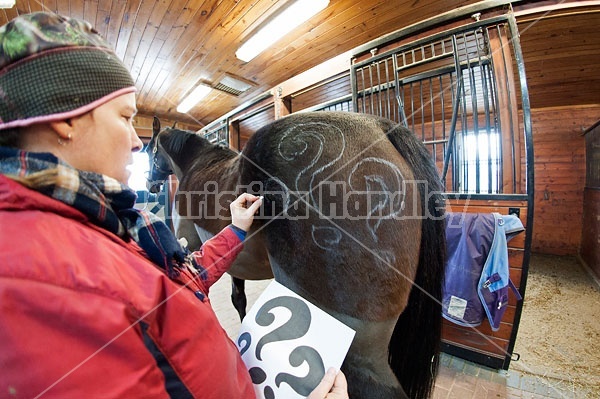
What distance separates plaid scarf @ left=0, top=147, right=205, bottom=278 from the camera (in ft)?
1.21

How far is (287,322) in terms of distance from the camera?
784 mm

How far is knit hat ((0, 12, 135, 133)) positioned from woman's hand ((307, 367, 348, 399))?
798 millimetres

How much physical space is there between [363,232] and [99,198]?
Answer: 30.8 inches

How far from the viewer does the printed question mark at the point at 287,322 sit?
2.45 ft

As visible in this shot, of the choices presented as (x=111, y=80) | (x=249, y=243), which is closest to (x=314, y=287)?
(x=249, y=243)

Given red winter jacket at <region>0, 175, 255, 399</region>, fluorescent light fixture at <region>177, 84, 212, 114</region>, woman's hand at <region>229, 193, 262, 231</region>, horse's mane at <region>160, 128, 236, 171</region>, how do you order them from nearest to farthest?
red winter jacket at <region>0, 175, 255, 399</region> < woman's hand at <region>229, 193, 262, 231</region> < horse's mane at <region>160, 128, 236, 171</region> < fluorescent light fixture at <region>177, 84, 212, 114</region>

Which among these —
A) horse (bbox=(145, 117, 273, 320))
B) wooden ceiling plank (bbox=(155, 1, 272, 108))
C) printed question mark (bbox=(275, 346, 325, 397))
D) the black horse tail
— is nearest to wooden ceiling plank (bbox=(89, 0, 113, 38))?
wooden ceiling plank (bbox=(155, 1, 272, 108))

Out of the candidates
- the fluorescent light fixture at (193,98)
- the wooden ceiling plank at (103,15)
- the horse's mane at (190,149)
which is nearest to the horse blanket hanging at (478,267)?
the horse's mane at (190,149)

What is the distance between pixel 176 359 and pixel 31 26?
0.66m

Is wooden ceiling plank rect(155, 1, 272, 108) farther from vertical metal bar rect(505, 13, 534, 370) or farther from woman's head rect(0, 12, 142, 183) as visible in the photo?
woman's head rect(0, 12, 142, 183)

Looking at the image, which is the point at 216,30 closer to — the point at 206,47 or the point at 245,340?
the point at 206,47

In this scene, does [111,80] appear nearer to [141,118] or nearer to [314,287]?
[314,287]

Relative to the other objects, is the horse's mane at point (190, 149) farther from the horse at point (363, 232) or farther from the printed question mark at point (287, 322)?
the printed question mark at point (287, 322)

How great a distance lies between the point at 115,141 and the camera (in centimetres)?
49
